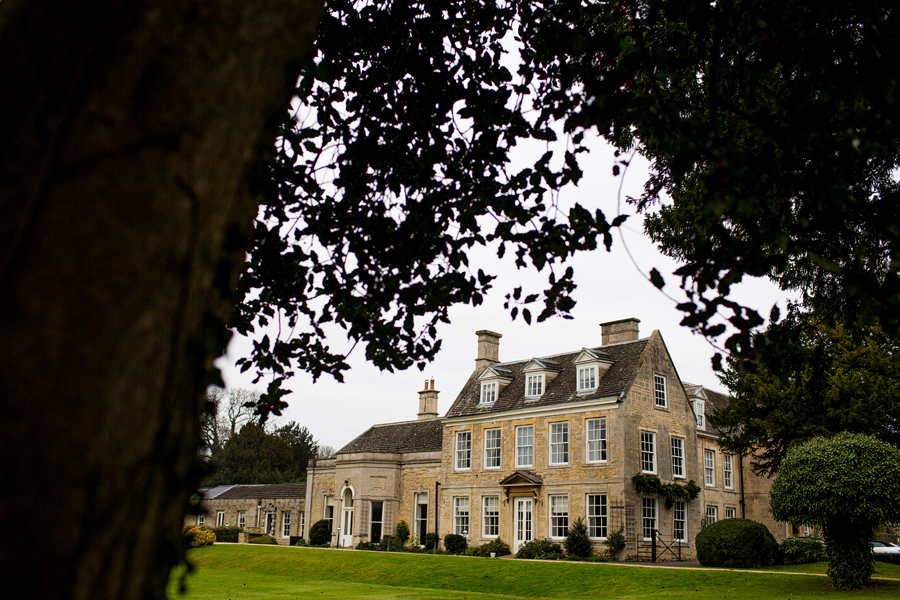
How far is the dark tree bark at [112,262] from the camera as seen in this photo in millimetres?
1200

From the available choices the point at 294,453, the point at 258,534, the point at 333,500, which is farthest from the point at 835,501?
the point at 294,453

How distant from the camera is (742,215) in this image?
325cm

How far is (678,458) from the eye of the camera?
3181 cm

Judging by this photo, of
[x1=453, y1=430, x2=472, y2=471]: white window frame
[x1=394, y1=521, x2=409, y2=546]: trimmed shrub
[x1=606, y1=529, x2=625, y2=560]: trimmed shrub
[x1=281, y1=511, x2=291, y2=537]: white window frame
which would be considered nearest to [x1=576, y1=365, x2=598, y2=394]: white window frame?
[x1=606, y1=529, x2=625, y2=560]: trimmed shrub

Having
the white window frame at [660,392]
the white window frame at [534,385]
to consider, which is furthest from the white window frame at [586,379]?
the white window frame at [660,392]

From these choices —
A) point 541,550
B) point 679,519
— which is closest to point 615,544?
point 541,550

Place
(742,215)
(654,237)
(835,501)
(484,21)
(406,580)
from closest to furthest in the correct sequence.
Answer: (742,215)
(484,21)
(654,237)
(835,501)
(406,580)

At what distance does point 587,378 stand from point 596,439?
9.90ft

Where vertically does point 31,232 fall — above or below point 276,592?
above

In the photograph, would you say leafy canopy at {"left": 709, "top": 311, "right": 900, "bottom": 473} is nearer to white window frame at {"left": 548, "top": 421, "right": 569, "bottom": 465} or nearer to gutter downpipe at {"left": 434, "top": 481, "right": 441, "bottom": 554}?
white window frame at {"left": 548, "top": 421, "right": 569, "bottom": 465}

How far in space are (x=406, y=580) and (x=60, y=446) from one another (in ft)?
77.1

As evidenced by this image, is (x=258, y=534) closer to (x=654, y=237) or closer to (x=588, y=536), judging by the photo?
(x=588, y=536)

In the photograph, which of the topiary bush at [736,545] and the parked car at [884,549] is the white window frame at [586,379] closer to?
the topiary bush at [736,545]

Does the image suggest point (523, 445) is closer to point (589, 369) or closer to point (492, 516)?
point (492, 516)
